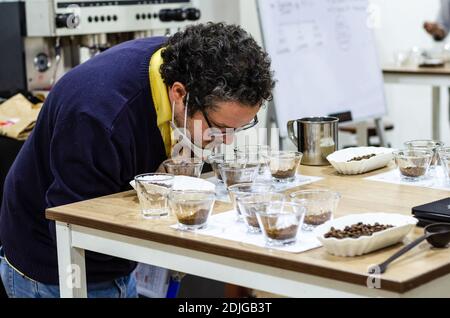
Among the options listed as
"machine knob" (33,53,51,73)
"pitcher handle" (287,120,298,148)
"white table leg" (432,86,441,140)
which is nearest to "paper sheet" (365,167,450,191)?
"pitcher handle" (287,120,298,148)

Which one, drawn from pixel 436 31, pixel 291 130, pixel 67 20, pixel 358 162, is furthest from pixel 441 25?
pixel 358 162

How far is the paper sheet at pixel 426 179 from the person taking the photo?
1938 mm

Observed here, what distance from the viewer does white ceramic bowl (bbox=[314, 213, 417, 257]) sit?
54.8 inches

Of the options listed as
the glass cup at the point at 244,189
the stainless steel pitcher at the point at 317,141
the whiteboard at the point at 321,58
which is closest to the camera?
the glass cup at the point at 244,189

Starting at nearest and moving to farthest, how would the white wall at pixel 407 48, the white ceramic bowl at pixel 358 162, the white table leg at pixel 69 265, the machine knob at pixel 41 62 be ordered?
the white table leg at pixel 69 265 < the white ceramic bowl at pixel 358 162 < the machine knob at pixel 41 62 < the white wall at pixel 407 48

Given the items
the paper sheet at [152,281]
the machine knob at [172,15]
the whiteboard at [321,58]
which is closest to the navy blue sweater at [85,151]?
the paper sheet at [152,281]

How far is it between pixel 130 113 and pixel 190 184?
0.73ft

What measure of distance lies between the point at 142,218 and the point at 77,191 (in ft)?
0.82

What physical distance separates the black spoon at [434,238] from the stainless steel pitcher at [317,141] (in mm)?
734

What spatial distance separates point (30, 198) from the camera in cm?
205

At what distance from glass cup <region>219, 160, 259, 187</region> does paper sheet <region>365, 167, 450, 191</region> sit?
0.34 meters

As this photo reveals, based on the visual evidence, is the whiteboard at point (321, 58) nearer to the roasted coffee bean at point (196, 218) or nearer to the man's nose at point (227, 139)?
the man's nose at point (227, 139)

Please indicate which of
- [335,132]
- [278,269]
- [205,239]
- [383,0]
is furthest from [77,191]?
[383,0]

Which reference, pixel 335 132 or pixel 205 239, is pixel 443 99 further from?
pixel 205 239
